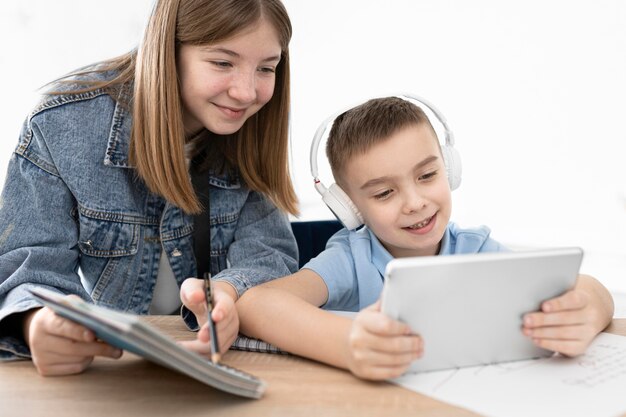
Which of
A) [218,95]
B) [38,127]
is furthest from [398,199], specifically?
[38,127]

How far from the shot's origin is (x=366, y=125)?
1.31 metres

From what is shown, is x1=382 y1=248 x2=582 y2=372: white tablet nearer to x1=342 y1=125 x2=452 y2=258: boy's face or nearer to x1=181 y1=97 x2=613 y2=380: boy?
x1=181 y1=97 x2=613 y2=380: boy

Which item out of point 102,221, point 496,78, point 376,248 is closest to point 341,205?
point 376,248

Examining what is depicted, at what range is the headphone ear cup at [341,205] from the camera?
4.17 ft

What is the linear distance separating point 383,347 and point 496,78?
2.70m

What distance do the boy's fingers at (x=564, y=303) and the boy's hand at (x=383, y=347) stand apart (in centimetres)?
18

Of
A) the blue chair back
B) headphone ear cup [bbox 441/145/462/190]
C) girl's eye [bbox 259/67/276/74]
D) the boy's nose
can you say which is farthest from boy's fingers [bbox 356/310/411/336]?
the blue chair back

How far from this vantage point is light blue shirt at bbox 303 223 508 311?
4.20 ft

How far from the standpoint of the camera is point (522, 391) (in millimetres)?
791

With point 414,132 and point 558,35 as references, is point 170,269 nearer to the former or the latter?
point 414,132

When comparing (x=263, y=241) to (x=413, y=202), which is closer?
(x=413, y=202)

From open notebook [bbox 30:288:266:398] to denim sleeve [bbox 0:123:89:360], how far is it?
296 mm

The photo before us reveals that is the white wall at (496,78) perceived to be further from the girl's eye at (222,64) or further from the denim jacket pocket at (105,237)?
the girl's eye at (222,64)

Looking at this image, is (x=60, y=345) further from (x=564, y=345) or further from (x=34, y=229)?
(x=564, y=345)
